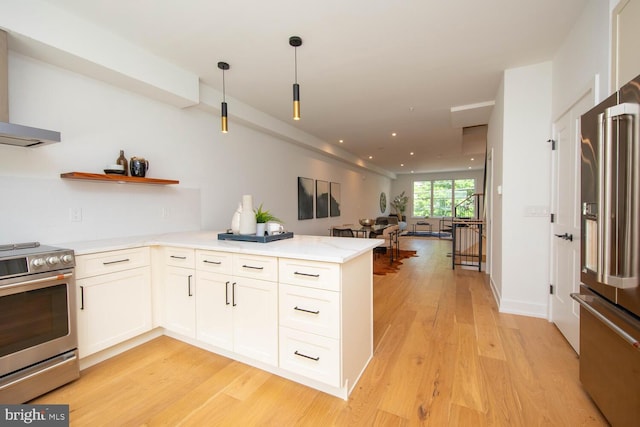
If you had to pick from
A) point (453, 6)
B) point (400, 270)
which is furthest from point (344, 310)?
point (400, 270)

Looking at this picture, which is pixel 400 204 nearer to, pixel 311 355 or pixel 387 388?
pixel 387 388

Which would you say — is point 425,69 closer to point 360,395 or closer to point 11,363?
point 360,395

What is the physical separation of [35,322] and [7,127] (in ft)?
4.04

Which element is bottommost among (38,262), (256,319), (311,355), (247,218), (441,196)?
(311,355)

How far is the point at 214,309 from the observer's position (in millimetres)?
2225

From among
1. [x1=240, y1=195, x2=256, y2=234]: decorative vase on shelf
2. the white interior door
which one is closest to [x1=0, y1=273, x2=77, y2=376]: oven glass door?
[x1=240, y1=195, x2=256, y2=234]: decorative vase on shelf

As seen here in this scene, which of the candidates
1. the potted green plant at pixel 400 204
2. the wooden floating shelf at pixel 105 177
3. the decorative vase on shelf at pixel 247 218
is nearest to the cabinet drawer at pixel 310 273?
the decorative vase on shelf at pixel 247 218

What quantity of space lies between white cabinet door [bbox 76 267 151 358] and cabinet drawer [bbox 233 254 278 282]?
0.98 meters

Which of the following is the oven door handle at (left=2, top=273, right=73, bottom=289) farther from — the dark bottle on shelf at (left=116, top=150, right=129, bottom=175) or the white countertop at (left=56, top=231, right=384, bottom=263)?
the dark bottle on shelf at (left=116, top=150, right=129, bottom=175)

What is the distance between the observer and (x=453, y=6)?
2100 millimetres

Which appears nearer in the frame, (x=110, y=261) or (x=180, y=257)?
(x=110, y=261)

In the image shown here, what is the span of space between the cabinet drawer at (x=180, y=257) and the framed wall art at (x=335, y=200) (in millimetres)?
4787

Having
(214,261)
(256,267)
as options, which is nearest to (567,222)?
(256,267)

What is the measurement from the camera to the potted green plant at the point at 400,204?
12.7 meters
